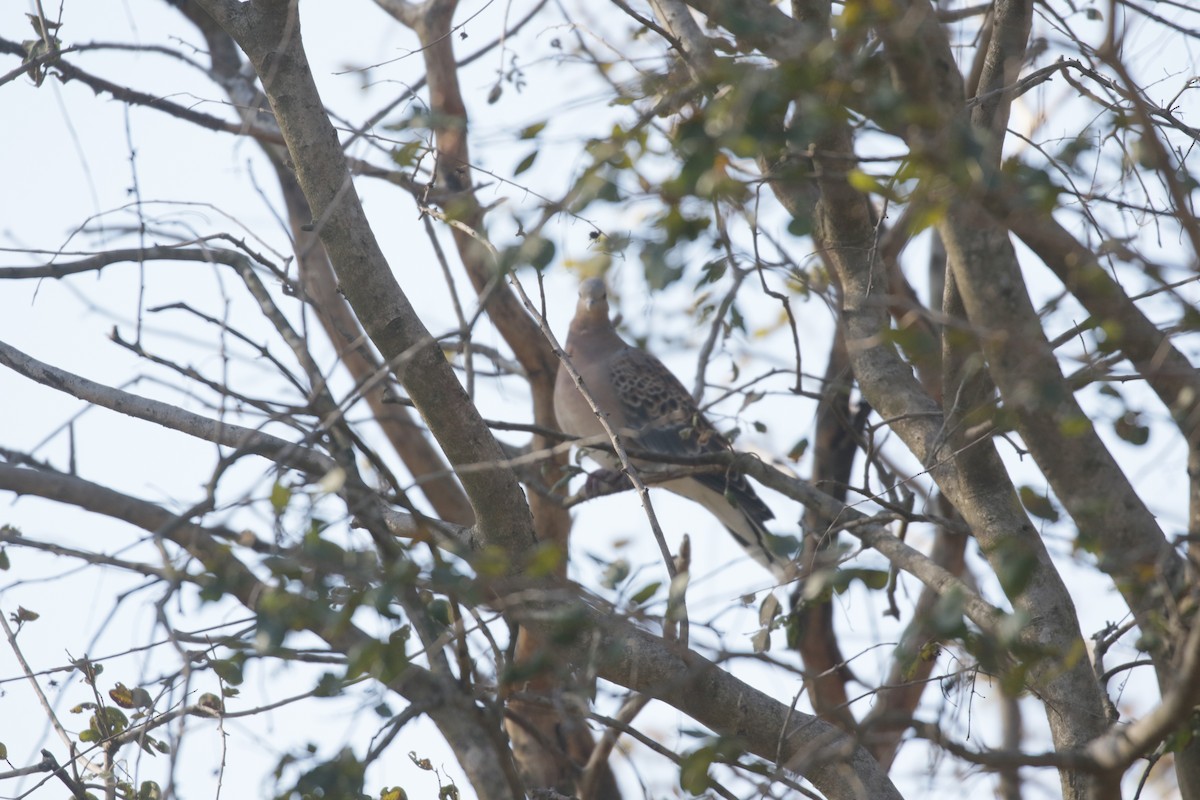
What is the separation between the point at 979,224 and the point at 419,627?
3.76 ft

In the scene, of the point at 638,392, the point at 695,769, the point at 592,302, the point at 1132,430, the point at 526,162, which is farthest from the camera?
the point at 638,392

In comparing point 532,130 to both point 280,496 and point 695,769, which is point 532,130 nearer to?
point 280,496

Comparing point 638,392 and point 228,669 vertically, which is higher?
point 638,392

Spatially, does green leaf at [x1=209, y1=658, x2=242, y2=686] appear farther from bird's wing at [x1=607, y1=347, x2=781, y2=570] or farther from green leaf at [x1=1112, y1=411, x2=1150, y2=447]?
bird's wing at [x1=607, y1=347, x2=781, y2=570]

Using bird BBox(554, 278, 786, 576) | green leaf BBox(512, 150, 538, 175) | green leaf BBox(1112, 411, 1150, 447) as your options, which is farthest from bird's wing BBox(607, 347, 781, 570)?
green leaf BBox(512, 150, 538, 175)

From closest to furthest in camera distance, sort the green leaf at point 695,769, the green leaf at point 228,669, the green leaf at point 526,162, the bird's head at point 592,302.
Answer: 1. the green leaf at point 695,769
2. the green leaf at point 526,162
3. the green leaf at point 228,669
4. the bird's head at point 592,302

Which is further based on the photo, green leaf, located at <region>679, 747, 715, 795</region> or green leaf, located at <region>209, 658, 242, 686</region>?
green leaf, located at <region>209, 658, 242, 686</region>

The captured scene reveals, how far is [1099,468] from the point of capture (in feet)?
7.50

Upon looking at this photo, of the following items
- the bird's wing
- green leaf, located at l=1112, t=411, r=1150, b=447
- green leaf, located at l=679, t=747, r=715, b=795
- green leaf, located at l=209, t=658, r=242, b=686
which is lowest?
green leaf, located at l=679, t=747, r=715, b=795

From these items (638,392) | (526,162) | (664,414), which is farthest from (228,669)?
(638,392)

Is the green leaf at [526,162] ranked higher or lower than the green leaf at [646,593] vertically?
higher

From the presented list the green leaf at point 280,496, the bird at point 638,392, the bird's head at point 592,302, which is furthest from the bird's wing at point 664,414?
the green leaf at point 280,496

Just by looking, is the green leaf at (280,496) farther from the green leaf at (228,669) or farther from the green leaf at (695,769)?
the green leaf at (695,769)

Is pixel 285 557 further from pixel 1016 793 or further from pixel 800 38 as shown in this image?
pixel 1016 793
